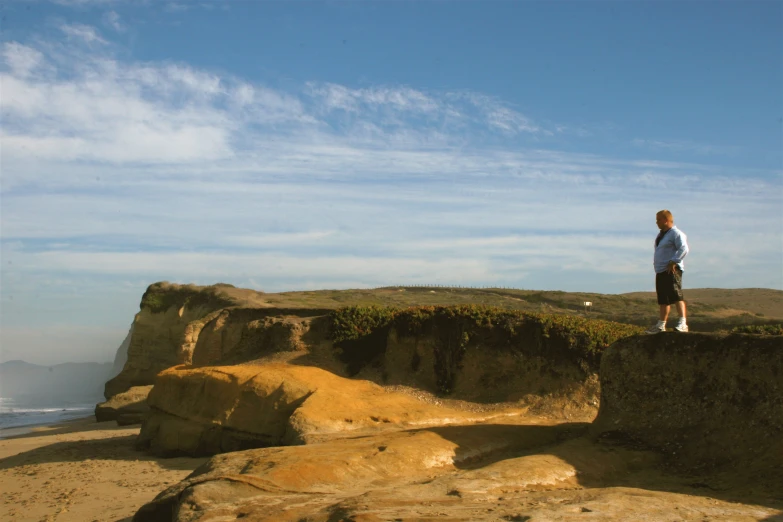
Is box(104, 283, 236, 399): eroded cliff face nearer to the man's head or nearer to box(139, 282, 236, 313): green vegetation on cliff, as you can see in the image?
box(139, 282, 236, 313): green vegetation on cliff

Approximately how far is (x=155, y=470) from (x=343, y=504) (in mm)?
7643

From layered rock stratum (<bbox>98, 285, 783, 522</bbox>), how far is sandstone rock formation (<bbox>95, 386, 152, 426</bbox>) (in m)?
8.07

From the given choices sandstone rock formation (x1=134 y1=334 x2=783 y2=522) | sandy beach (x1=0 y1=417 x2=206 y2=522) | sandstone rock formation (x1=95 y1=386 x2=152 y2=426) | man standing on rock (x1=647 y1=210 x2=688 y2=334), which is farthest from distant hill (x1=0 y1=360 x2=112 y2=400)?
man standing on rock (x1=647 y1=210 x2=688 y2=334)

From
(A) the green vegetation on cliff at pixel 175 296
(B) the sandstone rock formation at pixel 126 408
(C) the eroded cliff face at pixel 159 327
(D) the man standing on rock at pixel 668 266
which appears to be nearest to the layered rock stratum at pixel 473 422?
(D) the man standing on rock at pixel 668 266

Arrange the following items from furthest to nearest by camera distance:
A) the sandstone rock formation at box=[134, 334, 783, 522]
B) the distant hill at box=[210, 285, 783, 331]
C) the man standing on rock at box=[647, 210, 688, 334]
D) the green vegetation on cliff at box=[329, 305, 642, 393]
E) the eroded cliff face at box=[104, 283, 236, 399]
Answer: the distant hill at box=[210, 285, 783, 331] < the eroded cliff face at box=[104, 283, 236, 399] < the green vegetation on cliff at box=[329, 305, 642, 393] < the man standing on rock at box=[647, 210, 688, 334] < the sandstone rock formation at box=[134, 334, 783, 522]

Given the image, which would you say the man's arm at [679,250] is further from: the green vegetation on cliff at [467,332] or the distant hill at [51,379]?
the distant hill at [51,379]

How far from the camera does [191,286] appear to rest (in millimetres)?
35594

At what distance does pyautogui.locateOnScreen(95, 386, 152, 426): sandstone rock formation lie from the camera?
23.5 metres

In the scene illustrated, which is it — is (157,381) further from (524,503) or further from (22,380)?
(22,380)

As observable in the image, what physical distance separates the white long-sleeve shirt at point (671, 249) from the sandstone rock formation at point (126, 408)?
704 inches

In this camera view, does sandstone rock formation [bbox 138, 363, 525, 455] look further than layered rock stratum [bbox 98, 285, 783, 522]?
Yes

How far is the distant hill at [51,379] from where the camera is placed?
77312mm

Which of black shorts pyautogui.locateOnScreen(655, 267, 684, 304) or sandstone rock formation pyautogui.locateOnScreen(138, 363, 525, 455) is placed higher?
black shorts pyautogui.locateOnScreen(655, 267, 684, 304)

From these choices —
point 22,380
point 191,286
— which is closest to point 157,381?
point 191,286
